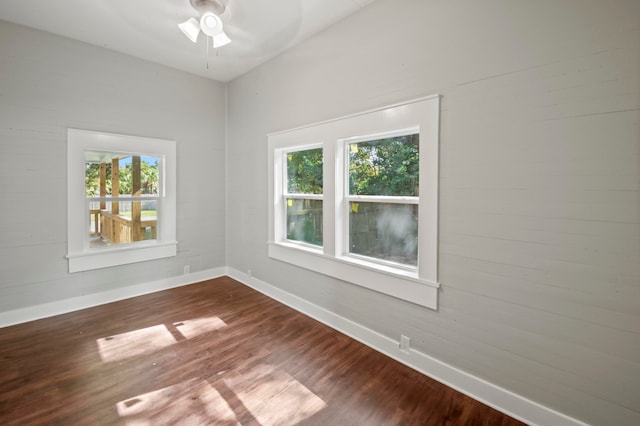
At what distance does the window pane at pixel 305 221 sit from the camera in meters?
3.29

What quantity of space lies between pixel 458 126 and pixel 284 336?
2.40 metres

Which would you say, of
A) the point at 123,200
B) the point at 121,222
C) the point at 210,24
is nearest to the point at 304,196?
the point at 210,24

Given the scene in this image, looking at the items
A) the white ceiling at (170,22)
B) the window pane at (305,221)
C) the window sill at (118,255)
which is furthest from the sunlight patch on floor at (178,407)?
the white ceiling at (170,22)

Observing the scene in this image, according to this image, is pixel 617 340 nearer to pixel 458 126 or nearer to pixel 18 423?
pixel 458 126

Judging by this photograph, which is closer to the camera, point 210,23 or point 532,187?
point 532,187

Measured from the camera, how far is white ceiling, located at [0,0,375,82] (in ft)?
8.42

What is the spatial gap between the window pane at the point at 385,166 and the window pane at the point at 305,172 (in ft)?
1.61

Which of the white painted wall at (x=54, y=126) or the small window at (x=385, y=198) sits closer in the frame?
the small window at (x=385, y=198)

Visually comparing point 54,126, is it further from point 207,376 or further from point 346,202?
point 346,202

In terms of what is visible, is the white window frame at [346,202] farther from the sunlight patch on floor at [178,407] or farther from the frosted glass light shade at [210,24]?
the sunlight patch on floor at [178,407]

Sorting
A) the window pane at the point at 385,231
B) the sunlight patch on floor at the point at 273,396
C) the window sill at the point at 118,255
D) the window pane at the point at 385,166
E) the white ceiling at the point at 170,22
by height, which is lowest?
the sunlight patch on floor at the point at 273,396

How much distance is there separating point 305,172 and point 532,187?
2.28 metres

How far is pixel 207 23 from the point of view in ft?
7.43

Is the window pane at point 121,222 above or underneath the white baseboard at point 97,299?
above
